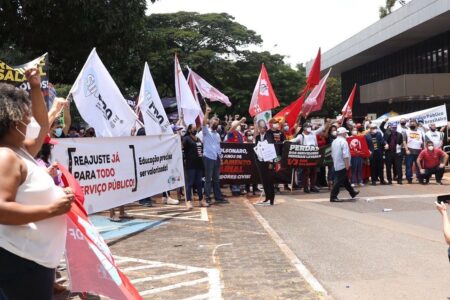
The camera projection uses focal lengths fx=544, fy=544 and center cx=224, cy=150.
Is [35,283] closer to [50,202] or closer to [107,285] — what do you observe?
[50,202]

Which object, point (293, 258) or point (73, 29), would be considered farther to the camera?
point (73, 29)

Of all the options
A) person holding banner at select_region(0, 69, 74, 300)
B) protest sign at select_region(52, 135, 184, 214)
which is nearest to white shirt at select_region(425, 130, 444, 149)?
protest sign at select_region(52, 135, 184, 214)

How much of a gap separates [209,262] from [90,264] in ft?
11.3

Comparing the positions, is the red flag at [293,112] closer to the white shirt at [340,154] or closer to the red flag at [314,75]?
the red flag at [314,75]

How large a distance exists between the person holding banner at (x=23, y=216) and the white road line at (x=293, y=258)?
3.35 m

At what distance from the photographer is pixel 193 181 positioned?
1295cm

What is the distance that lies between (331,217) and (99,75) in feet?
16.9

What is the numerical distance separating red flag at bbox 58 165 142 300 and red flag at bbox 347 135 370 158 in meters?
13.6

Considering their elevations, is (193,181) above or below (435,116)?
below

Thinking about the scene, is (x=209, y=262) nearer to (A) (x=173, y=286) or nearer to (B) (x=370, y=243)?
(A) (x=173, y=286)

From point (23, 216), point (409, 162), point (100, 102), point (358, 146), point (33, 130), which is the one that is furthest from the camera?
point (409, 162)

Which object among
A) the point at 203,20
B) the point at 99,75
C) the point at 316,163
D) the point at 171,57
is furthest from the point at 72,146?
the point at 203,20

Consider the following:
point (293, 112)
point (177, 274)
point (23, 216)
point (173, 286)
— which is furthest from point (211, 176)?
point (23, 216)

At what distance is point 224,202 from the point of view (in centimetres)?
1344
